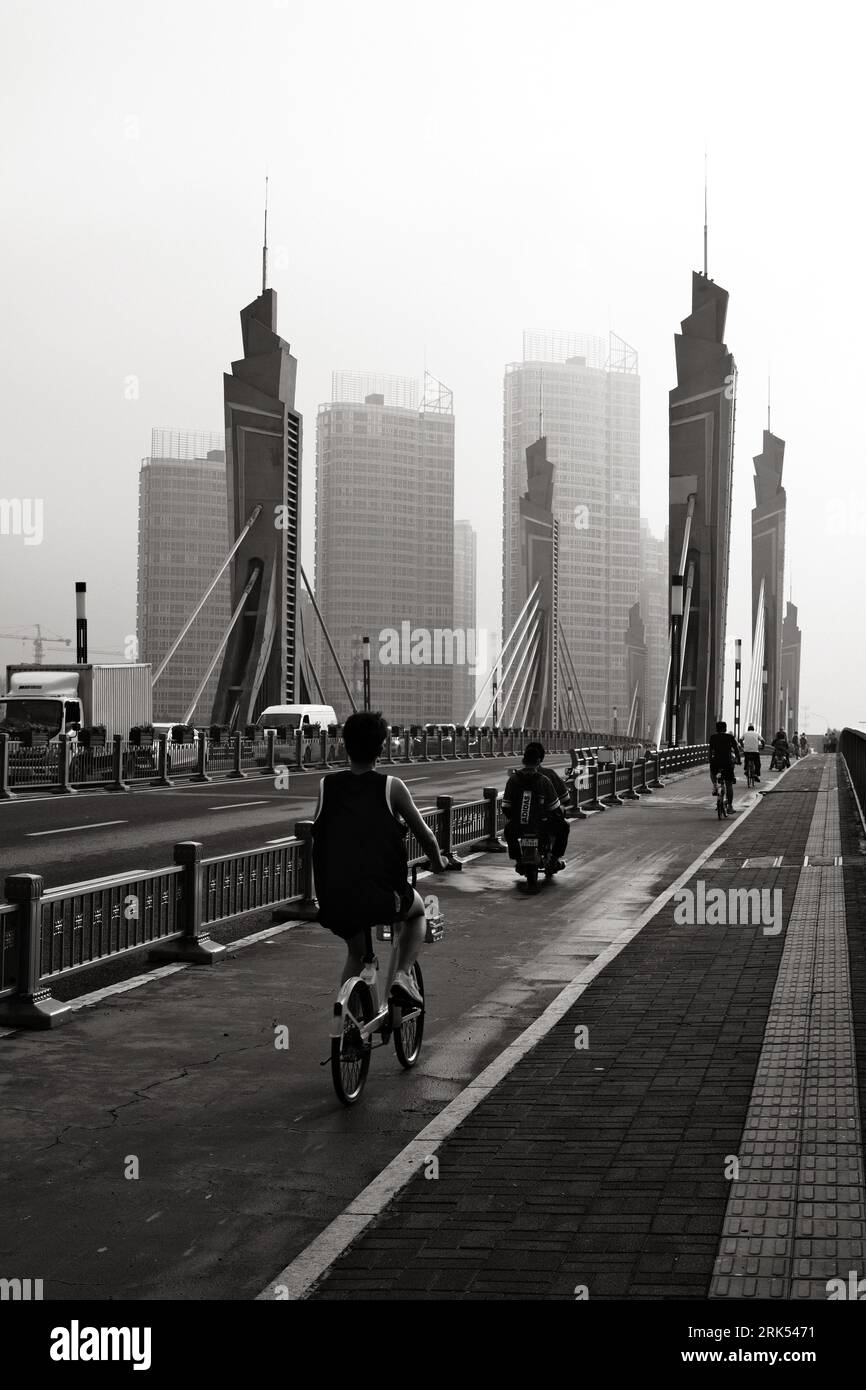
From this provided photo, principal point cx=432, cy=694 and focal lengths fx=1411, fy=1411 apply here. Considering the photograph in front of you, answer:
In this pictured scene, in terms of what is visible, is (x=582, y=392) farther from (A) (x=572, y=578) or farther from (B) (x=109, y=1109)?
(B) (x=109, y=1109)

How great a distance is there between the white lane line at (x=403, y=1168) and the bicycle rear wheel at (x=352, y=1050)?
0.43 meters

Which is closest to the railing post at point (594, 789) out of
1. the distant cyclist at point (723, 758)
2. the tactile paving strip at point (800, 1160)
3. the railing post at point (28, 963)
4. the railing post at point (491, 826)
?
the distant cyclist at point (723, 758)

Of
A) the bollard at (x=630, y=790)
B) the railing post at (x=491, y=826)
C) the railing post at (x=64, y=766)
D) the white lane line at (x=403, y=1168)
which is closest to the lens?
the white lane line at (x=403, y=1168)

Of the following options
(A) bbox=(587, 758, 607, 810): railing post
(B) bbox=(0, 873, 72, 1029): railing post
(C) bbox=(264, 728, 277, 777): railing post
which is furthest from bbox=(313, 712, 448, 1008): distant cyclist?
(C) bbox=(264, 728, 277, 777): railing post

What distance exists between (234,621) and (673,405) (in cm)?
3469

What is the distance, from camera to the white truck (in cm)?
3566

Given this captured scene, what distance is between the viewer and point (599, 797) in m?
27.9

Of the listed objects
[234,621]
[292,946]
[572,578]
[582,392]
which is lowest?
[292,946]

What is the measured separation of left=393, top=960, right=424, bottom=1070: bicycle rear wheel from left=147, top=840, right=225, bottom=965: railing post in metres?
3.20

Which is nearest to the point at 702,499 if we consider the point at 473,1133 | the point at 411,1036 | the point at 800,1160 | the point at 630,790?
the point at 630,790

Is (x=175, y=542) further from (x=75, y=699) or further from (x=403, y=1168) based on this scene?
(x=403, y=1168)

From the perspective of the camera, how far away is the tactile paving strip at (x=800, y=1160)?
4379 mm

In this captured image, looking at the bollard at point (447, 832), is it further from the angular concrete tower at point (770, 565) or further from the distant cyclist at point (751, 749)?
the angular concrete tower at point (770, 565)

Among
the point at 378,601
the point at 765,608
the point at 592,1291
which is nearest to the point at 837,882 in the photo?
the point at 592,1291
